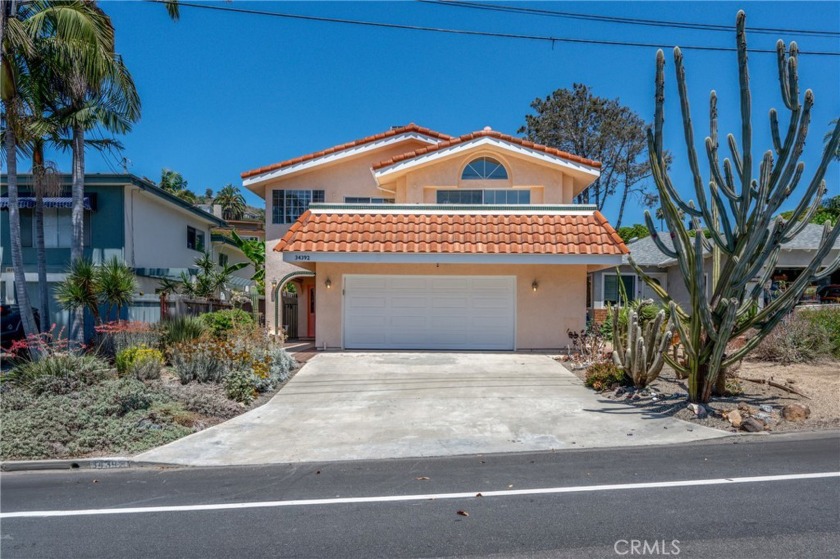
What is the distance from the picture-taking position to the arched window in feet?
61.8

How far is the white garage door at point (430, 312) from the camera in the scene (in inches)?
656

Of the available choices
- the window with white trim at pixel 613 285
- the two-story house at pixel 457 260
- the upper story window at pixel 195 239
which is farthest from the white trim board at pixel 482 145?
the upper story window at pixel 195 239

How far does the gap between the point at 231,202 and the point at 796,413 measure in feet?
212

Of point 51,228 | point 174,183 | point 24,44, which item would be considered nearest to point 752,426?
point 24,44

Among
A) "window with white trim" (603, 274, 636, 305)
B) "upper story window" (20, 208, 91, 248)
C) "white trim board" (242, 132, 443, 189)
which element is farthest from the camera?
"window with white trim" (603, 274, 636, 305)

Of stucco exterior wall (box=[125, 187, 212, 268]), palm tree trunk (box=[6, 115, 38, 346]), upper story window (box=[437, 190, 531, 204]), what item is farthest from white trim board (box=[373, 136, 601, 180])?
stucco exterior wall (box=[125, 187, 212, 268])

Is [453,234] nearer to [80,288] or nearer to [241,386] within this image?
[241,386]

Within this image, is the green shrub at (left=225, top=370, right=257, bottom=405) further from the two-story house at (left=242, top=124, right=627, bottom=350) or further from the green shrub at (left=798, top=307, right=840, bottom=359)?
the green shrub at (left=798, top=307, right=840, bottom=359)

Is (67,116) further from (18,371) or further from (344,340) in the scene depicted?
(344,340)

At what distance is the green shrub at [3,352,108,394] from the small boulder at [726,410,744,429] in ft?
33.2

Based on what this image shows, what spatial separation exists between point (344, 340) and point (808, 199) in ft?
36.8

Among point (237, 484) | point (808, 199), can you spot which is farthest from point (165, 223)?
point (808, 199)

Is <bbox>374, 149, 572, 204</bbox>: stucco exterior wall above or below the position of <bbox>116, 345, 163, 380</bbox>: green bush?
above

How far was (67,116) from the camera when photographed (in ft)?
50.4
